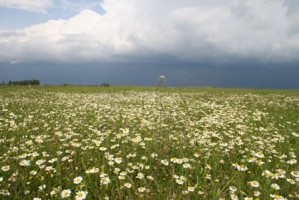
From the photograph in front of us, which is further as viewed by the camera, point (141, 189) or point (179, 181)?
point (179, 181)

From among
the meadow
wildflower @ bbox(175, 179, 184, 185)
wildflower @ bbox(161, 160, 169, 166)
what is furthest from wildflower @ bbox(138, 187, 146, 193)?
wildflower @ bbox(161, 160, 169, 166)

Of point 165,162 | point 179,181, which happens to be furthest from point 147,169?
point 179,181

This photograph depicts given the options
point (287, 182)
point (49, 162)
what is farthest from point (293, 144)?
point (49, 162)

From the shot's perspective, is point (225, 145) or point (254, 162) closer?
point (254, 162)

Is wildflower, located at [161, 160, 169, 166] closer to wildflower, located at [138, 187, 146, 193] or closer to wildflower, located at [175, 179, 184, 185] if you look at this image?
wildflower, located at [175, 179, 184, 185]

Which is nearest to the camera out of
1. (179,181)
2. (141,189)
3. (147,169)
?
(141,189)

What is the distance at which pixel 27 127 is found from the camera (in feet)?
27.4

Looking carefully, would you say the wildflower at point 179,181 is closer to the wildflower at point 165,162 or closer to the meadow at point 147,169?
the meadow at point 147,169

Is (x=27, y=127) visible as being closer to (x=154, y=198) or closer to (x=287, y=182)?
(x=154, y=198)

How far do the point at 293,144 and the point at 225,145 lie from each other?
7.86ft

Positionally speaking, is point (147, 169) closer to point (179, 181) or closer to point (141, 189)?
point (179, 181)

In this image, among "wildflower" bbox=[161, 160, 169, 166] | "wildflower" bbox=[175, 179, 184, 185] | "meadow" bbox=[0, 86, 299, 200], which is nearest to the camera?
"meadow" bbox=[0, 86, 299, 200]

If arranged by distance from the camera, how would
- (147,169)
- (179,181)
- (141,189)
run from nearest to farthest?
(141,189) → (179,181) → (147,169)

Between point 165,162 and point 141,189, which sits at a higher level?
point 165,162
